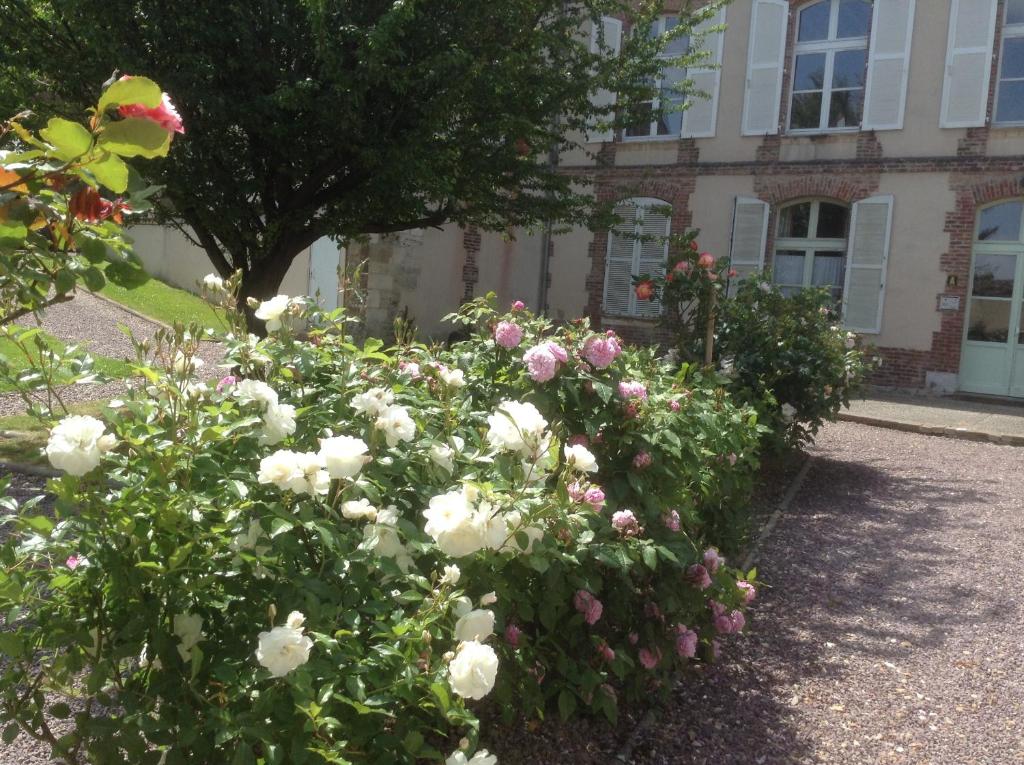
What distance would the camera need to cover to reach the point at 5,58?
19.3 ft

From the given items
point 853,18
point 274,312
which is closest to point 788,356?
point 274,312

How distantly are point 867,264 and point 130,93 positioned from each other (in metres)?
13.5

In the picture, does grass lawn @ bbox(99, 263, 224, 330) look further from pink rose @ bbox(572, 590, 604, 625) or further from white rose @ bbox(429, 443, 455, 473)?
white rose @ bbox(429, 443, 455, 473)

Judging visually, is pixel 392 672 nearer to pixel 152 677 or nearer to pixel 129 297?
pixel 152 677

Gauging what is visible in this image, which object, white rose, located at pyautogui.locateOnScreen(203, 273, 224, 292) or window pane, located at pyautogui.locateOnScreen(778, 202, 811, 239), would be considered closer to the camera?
white rose, located at pyautogui.locateOnScreen(203, 273, 224, 292)

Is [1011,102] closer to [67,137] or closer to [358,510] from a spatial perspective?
[358,510]

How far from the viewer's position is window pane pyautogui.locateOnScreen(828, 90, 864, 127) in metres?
13.7

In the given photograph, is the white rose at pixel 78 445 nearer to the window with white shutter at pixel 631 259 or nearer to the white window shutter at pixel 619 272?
the window with white shutter at pixel 631 259

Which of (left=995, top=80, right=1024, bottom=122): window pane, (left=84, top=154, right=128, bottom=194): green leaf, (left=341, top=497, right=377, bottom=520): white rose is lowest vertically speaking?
(left=341, top=497, right=377, bottom=520): white rose

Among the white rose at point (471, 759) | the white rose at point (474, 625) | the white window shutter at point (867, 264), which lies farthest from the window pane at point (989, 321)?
the white rose at point (471, 759)

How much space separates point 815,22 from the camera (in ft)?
46.3

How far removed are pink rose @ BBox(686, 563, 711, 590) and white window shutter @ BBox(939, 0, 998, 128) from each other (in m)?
12.0

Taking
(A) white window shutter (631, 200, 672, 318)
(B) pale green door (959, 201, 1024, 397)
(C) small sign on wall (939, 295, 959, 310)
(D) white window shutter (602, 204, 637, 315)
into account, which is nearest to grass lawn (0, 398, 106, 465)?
(A) white window shutter (631, 200, 672, 318)

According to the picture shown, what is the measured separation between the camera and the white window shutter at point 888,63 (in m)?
13.1
